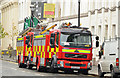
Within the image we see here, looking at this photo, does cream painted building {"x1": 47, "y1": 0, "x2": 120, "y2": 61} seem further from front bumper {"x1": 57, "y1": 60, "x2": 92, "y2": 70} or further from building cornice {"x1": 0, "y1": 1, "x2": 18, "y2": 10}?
building cornice {"x1": 0, "y1": 1, "x2": 18, "y2": 10}

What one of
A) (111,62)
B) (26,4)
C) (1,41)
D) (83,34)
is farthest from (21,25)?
(111,62)

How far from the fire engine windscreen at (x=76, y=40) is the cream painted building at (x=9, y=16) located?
57435 mm

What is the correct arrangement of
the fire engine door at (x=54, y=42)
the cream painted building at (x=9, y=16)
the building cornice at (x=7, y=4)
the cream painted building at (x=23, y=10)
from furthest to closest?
the cream painted building at (x=9, y=16)
the building cornice at (x=7, y=4)
the cream painted building at (x=23, y=10)
the fire engine door at (x=54, y=42)

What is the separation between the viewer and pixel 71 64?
95.3 feet

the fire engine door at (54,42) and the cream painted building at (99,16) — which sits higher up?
the cream painted building at (99,16)

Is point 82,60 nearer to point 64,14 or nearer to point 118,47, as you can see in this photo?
point 118,47

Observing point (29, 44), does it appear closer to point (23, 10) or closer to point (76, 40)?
point (76, 40)

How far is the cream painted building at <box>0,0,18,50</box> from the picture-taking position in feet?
303

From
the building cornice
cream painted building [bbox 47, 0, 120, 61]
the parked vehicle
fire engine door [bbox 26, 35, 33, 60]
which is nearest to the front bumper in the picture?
the parked vehicle

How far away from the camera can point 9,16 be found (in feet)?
328

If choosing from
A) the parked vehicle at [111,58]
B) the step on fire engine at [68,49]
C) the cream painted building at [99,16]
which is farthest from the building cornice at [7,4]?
the parked vehicle at [111,58]

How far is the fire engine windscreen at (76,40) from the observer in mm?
29317

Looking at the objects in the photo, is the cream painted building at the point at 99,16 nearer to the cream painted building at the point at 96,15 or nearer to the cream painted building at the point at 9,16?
the cream painted building at the point at 96,15

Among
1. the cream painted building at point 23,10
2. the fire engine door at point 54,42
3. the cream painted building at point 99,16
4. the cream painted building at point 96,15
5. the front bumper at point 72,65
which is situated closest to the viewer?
the front bumper at point 72,65
